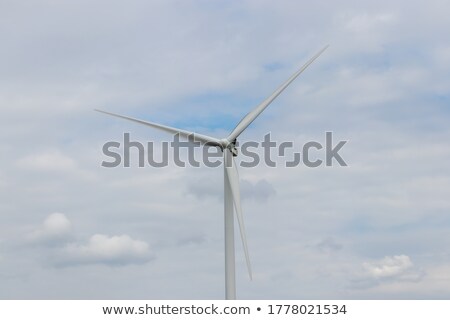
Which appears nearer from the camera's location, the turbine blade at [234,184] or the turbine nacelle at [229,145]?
the turbine blade at [234,184]

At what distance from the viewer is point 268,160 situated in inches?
2073

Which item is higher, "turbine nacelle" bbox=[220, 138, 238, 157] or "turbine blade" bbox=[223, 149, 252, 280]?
"turbine nacelle" bbox=[220, 138, 238, 157]

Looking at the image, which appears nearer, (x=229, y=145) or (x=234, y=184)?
(x=234, y=184)

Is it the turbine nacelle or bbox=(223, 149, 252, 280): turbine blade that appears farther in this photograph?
the turbine nacelle

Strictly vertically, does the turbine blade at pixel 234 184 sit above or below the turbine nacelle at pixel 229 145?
below

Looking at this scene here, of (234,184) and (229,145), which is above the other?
(229,145)
